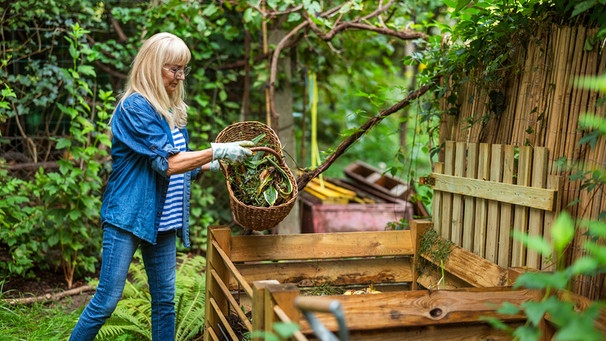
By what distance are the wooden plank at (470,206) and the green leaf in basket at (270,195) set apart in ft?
3.15

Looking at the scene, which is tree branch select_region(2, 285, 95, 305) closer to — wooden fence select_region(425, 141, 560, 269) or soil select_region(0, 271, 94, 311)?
soil select_region(0, 271, 94, 311)

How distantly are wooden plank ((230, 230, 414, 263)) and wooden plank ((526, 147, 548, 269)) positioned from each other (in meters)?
0.90

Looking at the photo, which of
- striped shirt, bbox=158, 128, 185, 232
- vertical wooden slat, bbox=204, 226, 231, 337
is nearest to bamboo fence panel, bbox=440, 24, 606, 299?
vertical wooden slat, bbox=204, 226, 231, 337

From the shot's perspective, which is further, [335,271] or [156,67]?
[335,271]

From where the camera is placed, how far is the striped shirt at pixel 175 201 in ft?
11.6

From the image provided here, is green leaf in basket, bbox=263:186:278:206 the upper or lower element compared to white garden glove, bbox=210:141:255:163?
lower

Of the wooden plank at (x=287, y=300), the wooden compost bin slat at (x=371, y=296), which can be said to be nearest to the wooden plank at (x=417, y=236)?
the wooden compost bin slat at (x=371, y=296)

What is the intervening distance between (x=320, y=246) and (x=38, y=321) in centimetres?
218

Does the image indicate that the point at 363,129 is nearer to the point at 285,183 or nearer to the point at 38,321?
the point at 285,183

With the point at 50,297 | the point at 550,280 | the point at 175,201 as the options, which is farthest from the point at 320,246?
the point at 50,297

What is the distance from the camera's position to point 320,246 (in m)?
A: 3.64

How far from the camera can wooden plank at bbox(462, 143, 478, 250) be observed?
3.36 metres

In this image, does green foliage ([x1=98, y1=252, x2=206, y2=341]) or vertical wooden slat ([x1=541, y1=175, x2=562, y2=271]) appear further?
green foliage ([x1=98, y1=252, x2=206, y2=341])

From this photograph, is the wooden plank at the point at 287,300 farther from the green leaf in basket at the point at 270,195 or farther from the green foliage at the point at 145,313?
the green foliage at the point at 145,313
